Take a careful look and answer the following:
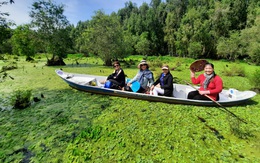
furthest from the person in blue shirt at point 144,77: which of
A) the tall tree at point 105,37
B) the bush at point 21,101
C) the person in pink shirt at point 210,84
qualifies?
the tall tree at point 105,37

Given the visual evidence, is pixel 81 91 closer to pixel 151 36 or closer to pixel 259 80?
pixel 259 80

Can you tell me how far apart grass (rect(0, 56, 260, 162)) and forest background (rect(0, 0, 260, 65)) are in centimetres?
433

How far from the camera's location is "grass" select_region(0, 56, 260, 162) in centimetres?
282

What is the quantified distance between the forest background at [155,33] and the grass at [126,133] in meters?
4.33

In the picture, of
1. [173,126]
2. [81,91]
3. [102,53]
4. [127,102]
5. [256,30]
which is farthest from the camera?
[256,30]

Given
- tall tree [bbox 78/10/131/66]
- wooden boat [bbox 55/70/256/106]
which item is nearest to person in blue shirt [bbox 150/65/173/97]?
wooden boat [bbox 55/70/256/106]

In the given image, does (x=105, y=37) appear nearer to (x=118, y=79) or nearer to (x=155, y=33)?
(x=118, y=79)

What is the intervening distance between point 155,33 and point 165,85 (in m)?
42.1

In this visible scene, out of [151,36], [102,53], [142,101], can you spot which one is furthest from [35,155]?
[151,36]

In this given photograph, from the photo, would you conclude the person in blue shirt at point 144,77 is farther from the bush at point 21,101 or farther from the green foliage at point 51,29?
the green foliage at point 51,29

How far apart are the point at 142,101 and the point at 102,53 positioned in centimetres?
1115

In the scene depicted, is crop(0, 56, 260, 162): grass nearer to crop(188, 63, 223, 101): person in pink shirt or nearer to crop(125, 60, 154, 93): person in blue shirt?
crop(188, 63, 223, 101): person in pink shirt

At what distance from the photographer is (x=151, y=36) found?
43.8 m

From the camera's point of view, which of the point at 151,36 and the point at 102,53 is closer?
the point at 102,53
